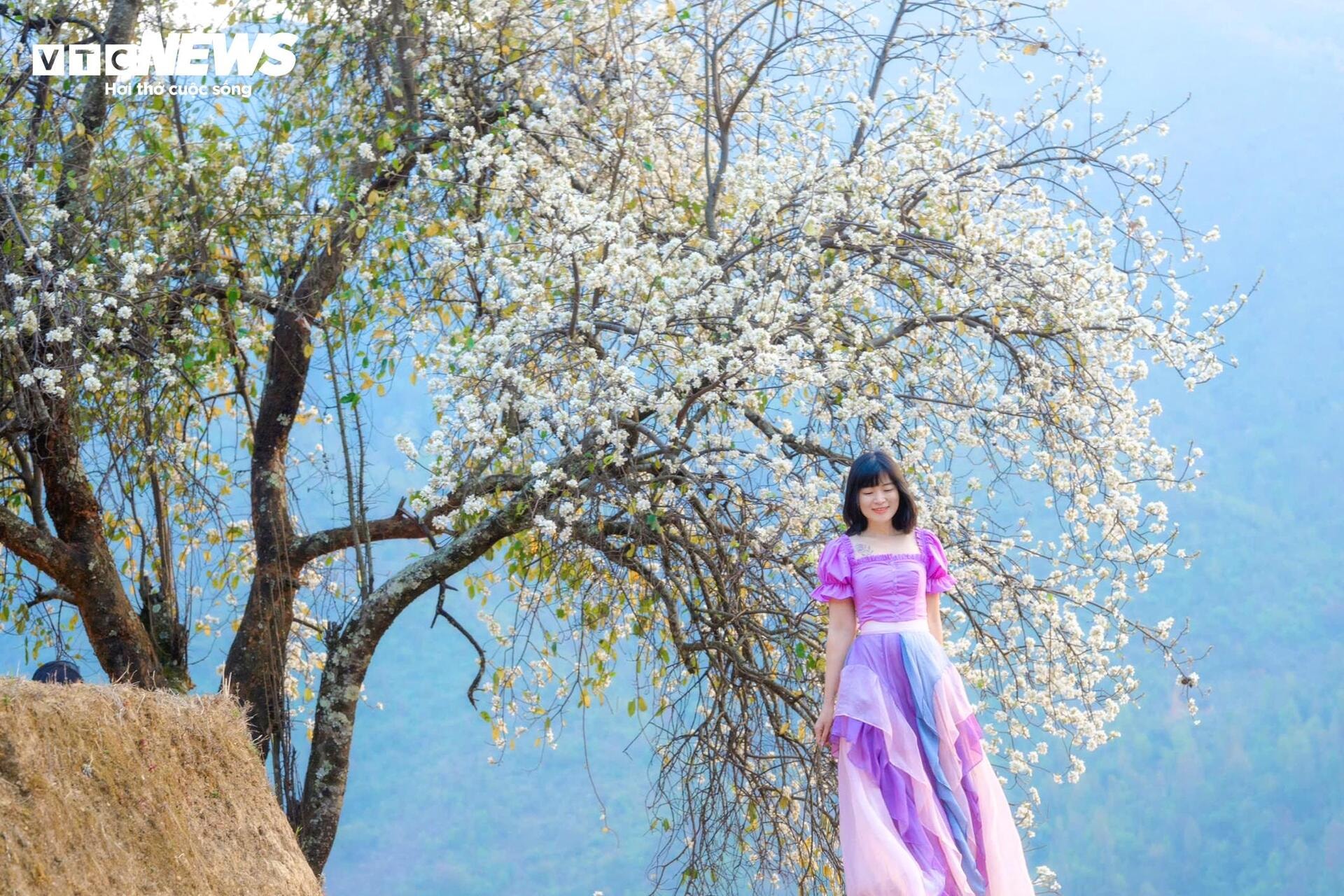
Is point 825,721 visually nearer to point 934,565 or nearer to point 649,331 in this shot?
point 934,565

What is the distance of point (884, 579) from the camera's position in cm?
357

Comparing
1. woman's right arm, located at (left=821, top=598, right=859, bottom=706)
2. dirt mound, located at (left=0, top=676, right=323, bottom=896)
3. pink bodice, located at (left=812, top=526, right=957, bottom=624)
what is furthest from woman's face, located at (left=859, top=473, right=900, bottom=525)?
dirt mound, located at (left=0, top=676, right=323, bottom=896)

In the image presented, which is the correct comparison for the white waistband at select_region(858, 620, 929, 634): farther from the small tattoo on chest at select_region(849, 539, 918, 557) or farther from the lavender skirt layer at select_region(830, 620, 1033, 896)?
the small tattoo on chest at select_region(849, 539, 918, 557)

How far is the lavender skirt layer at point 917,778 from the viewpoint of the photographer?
3256 millimetres

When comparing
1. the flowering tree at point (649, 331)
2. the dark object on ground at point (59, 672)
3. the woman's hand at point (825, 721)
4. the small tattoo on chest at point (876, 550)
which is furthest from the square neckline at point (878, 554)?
the dark object on ground at point (59, 672)

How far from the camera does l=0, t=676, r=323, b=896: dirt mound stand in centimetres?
303

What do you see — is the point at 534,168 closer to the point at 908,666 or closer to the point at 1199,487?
the point at 908,666

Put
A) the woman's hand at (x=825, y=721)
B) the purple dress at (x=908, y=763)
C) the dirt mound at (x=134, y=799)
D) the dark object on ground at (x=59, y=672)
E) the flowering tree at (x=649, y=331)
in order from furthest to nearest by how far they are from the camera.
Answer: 1. the flowering tree at (x=649, y=331)
2. the dark object on ground at (x=59, y=672)
3. the woman's hand at (x=825, y=721)
4. the purple dress at (x=908, y=763)
5. the dirt mound at (x=134, y=799)

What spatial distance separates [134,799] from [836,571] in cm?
182

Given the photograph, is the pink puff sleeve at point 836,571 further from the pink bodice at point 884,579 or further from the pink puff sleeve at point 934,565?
the pink puff sleeve at point 934,565

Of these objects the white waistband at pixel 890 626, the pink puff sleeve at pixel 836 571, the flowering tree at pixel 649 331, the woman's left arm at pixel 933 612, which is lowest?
the white waistband at pixel 890 626

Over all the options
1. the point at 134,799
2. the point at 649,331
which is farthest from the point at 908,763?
the point at 134,799

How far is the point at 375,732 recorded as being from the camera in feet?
34.2

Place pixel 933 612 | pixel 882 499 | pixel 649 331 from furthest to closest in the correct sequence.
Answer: pixel 649 331 → pixel 933 612 → pixel 882 499
